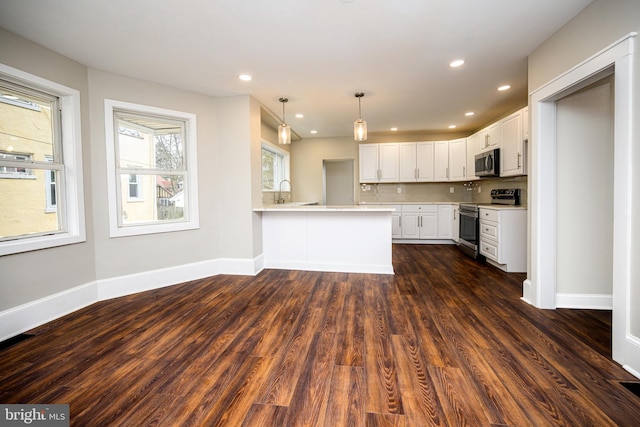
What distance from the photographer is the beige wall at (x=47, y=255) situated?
2275mm

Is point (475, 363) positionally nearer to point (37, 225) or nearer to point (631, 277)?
point (631, 277)

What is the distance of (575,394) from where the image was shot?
59.2 inches

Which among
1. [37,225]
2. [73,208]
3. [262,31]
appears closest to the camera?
[262,31]

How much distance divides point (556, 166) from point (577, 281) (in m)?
1.13

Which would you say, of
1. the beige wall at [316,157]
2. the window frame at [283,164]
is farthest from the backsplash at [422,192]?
the window frame at [283,164]

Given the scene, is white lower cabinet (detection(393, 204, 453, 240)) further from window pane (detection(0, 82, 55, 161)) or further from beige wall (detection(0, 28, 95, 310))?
window pane (detection(0, 82, 55, 161))

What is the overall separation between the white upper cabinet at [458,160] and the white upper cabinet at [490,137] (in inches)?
27.5

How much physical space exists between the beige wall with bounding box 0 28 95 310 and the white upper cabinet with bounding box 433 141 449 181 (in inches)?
232

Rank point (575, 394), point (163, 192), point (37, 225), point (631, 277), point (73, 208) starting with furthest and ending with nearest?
point (163, 192)
point (73, 208)
point (37, 225)
point (631, 277)
point (575, 394)

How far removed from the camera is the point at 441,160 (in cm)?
597

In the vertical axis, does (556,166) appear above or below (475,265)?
above

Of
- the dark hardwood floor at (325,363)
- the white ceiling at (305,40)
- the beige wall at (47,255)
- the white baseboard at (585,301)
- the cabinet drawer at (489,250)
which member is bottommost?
the dark hardwood floor at (325,363)

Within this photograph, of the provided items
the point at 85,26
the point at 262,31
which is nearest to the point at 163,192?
the point at 85,26

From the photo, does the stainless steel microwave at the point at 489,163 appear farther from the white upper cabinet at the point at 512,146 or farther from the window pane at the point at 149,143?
the window pane at the point at 149,143
